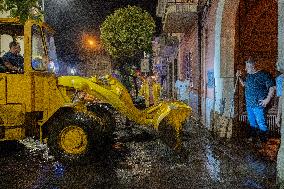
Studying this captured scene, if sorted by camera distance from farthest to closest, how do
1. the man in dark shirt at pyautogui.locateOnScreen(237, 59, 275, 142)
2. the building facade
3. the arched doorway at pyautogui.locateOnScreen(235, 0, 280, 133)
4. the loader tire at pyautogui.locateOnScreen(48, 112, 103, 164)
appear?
the arched doorway at pyautogui.locateOnScreen(235, 0, 280, 133), the building facade, the man in dark shirt at pyautogui.locateOnScreen(237, 59, 275, 142), the loader tire at pyautogui.locateOnScreen(48, 112, 103, 164)

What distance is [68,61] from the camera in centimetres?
5497

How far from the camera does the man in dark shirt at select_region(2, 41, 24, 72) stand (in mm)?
7594

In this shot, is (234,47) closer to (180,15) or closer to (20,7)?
(180,15)

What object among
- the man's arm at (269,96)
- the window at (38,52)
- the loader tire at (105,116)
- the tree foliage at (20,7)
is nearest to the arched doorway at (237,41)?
the man's arm at (269,96)

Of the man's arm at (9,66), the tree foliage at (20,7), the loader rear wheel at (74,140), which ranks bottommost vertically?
the loader rear wheel at (74,140)

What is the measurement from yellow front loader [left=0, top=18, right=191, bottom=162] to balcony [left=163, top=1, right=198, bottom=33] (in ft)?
20.8

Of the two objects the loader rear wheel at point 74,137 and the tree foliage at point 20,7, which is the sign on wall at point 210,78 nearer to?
the loader rear wheel at point 74,137

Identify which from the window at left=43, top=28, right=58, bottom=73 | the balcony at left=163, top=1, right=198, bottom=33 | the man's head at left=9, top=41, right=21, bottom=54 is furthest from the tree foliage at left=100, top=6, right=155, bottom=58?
the man's head at left=9, top=41, right=21, bottom=54

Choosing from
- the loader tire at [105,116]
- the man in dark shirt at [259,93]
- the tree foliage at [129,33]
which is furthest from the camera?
the tree foliage at [129,33]

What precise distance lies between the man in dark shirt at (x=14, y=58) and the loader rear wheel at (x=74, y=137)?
151 cm

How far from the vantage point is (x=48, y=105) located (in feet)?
25.2

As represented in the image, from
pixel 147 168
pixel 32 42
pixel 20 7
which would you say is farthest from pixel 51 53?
pixel 147 168

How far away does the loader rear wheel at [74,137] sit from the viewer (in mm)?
7219

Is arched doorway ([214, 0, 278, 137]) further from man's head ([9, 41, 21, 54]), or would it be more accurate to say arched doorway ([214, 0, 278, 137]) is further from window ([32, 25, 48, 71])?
man's head ([9, 41, 21, 54])
